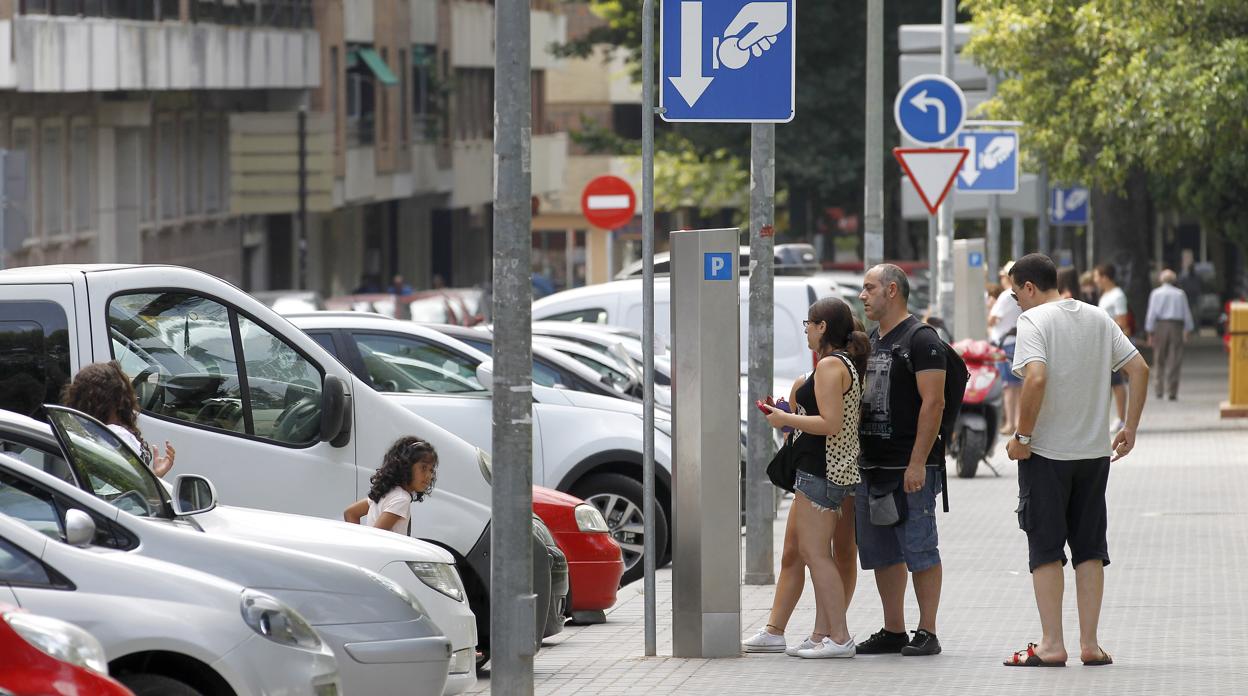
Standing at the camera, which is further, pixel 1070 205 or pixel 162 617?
pixel 1070 205

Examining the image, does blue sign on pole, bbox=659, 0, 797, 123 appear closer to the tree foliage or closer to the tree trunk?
the tree foliage

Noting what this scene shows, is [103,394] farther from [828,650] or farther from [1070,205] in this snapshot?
[1070,205]

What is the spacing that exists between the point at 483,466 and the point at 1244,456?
43.5 ft

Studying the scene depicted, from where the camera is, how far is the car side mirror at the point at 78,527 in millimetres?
6383

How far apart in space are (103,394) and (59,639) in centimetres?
337

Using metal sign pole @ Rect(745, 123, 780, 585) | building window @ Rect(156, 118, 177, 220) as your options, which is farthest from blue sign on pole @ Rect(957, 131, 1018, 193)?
building window @ Rect(156, 118, 177, 220)

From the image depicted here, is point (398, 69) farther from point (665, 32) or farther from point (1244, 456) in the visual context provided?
point (665, 32)

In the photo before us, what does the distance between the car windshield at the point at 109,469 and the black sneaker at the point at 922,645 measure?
12.1 ft

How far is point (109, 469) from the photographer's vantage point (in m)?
7.65

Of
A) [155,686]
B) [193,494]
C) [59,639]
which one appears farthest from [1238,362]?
[59,639]

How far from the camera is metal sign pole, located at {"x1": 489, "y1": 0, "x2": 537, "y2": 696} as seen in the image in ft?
26.2

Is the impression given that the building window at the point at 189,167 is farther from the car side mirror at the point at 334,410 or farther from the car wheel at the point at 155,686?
the car wheel at the point at 155,686

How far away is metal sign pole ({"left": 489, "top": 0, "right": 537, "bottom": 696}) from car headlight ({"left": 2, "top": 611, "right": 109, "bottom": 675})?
260 cm

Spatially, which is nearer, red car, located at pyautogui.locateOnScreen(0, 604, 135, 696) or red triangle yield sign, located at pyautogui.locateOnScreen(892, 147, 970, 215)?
red car, located at pyautogui.locateOnScreen(0, 604, 135, 696)
